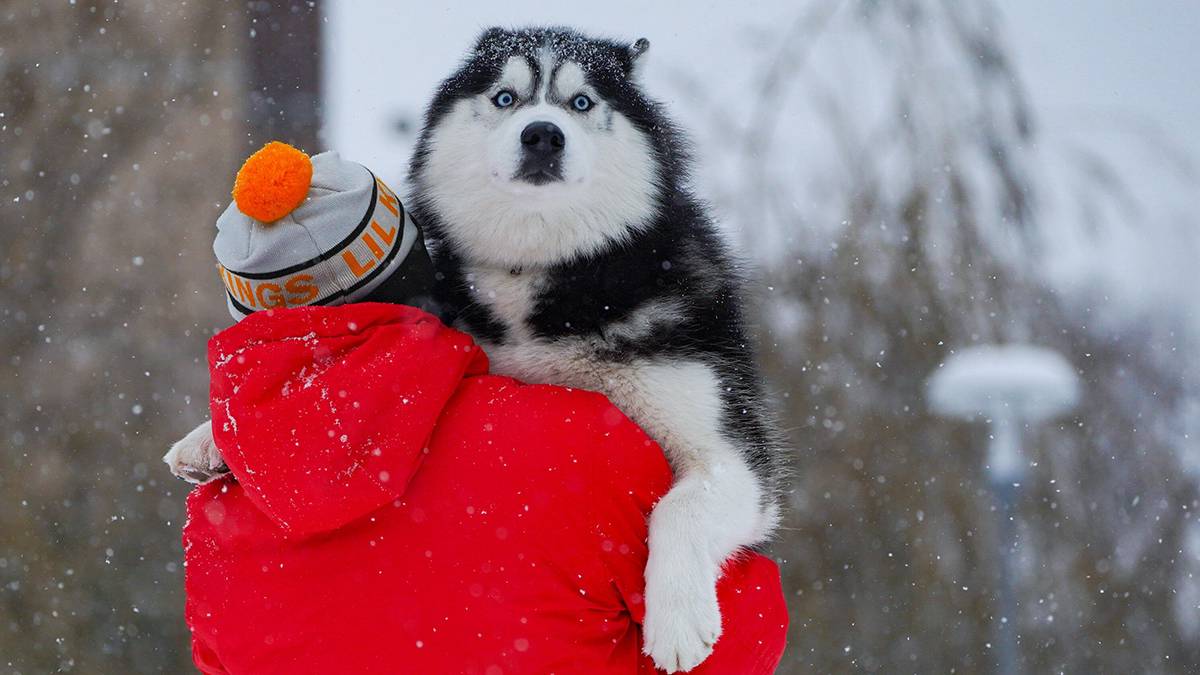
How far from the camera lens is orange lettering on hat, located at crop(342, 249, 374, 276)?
173 centimetres

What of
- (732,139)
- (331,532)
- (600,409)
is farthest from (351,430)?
(732,139)

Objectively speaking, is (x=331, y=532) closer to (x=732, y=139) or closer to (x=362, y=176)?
(x=362, y=176)

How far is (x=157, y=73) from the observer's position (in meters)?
7.34

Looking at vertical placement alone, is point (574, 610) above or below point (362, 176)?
below

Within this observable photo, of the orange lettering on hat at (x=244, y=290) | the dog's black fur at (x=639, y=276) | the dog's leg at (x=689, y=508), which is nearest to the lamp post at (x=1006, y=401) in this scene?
the dog's black fur at (x=639, y=276)

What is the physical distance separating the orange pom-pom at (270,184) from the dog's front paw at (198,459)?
0.49 metres

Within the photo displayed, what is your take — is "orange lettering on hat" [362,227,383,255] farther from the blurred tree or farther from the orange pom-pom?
the blurred tree

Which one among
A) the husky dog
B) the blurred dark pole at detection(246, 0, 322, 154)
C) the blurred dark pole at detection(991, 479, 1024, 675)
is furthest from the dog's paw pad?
the blurred dark pole at detection(246, 0, 322, 154)

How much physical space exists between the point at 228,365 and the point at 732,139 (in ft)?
17.6

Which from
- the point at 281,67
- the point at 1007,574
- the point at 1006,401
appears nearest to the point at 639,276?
the point at 1006,401

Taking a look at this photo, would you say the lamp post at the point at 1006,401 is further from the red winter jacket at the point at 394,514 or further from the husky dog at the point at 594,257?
the red winter jacket at the point at 394,514

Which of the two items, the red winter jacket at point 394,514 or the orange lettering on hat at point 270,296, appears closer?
the red winter jacket at point 394,514

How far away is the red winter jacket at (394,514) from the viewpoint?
1.52 meters

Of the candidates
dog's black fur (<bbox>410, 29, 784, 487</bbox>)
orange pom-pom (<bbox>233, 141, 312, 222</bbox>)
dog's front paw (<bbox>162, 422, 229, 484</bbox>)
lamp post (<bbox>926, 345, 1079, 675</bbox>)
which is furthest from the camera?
lamp post (<bbox>926, 345, 1079, 675</bbox>)
